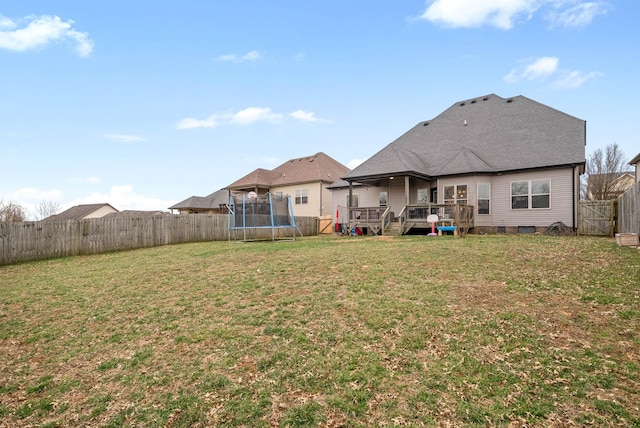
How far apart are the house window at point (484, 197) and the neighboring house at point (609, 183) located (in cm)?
2526

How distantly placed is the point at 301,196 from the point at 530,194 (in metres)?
17.5

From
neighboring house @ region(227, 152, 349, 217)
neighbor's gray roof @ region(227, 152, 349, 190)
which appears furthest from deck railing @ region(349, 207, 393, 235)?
neighbor's gray roof @ region(227, 152, 349, 190)

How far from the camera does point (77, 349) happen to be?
14.0 ft

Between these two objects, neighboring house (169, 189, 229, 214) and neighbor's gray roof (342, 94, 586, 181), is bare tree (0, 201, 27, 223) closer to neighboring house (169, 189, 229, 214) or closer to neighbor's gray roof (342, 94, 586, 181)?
neighboring house (169, 189, 229, 214)

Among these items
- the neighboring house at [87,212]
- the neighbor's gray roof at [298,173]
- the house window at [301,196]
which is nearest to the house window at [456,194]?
the neighbor's gray roof at [298,173]

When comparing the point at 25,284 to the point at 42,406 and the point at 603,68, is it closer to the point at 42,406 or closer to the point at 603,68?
the point at 42,406

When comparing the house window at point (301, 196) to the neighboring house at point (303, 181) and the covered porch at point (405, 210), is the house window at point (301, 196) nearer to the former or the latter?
the neighboring house at point (303, 181)

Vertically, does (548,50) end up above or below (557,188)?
above

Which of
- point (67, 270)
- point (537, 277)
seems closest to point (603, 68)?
point (537, 277)

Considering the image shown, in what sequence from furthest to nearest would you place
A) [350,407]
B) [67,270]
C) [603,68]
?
[603,68], [67,270], [350,407]

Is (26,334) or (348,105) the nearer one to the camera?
(26,334)

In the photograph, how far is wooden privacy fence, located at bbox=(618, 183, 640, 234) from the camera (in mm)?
10008

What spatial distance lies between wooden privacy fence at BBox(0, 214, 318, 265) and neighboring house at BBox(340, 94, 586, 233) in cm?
880

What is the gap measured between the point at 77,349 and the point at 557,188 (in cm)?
1853
